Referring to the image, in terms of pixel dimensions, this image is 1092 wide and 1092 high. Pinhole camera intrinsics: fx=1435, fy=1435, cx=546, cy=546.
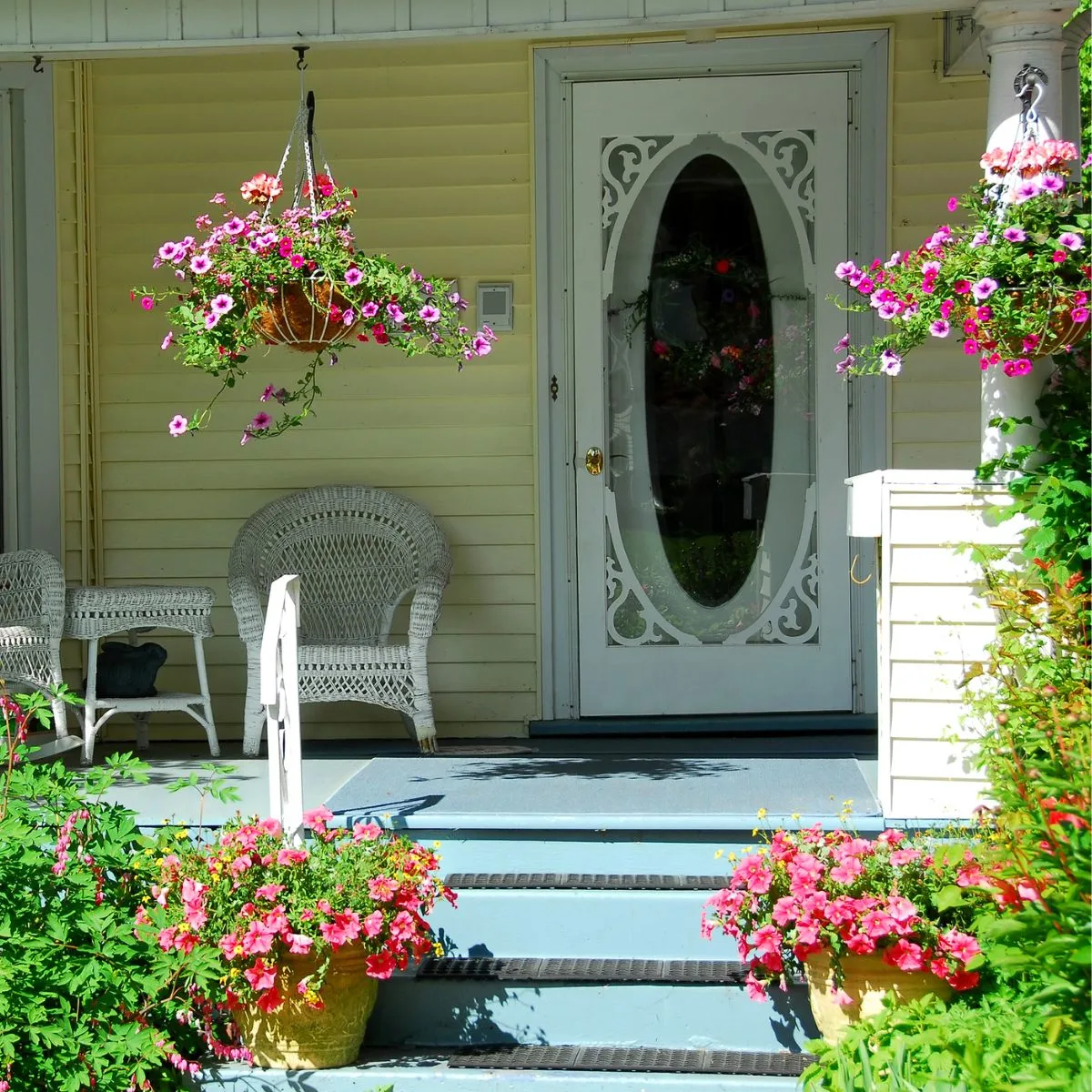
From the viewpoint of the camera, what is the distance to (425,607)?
4.73 meters

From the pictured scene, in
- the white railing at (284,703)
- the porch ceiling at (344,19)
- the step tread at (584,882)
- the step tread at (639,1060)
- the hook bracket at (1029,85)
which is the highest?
the porch ceiling at (344,19)

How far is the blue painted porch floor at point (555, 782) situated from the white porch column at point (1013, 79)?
1.06 metres

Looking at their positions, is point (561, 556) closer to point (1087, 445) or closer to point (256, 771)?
point (256, 771)

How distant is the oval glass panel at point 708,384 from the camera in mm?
5141

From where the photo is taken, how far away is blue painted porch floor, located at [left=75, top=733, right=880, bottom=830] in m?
3.60

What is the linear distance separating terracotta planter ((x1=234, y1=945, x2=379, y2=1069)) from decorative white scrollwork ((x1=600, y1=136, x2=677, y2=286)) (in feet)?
9.71

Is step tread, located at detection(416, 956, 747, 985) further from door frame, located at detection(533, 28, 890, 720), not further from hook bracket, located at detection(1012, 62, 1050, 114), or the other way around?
hook bracket, located at detection(1012, 62, 1050, 114)

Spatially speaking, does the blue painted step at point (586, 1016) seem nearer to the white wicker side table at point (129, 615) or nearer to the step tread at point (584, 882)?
the step tread at point (584, 882)

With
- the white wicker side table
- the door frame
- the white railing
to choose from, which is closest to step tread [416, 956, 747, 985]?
the white railing

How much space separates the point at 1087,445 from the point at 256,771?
2.65m

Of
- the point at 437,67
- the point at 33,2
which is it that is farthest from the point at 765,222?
the point at 33,2

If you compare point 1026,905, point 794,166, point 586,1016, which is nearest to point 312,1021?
point 586,1016

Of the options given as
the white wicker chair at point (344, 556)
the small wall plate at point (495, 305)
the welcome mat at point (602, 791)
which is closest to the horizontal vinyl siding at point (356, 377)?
the small wall plate at point (495, 305)

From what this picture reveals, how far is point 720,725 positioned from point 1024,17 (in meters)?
2.53
